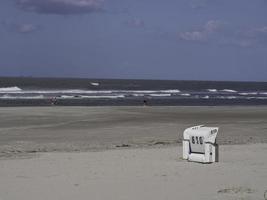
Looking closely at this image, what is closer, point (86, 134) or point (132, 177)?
point (132, 177)

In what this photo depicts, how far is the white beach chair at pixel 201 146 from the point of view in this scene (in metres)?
10.1

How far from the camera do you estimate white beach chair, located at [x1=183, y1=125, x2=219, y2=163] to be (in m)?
10.1

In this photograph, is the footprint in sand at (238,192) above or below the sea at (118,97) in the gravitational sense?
below

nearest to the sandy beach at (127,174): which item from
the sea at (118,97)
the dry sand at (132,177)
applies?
the dry sand at (132,177)

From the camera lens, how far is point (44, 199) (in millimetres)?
6969

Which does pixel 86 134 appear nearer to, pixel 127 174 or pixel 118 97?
pixel 127 174

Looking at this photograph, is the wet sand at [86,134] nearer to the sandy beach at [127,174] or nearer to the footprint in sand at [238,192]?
the sandy beach at [127,174]

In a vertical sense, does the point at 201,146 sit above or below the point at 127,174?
above

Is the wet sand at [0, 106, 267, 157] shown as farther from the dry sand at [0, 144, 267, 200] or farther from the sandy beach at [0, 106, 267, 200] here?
Result: the dry sand at [0, 144, 267, 200]

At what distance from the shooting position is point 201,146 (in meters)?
10.3

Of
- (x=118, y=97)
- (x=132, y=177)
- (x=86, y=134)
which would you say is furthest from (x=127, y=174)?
(x=118, y=97)

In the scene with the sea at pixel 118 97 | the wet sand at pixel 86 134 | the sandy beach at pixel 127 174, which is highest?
the sea at pixel 118 97

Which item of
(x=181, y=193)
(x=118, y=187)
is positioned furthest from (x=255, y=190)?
(x=118, y=187)

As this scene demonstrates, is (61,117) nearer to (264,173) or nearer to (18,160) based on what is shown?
(18,160)
